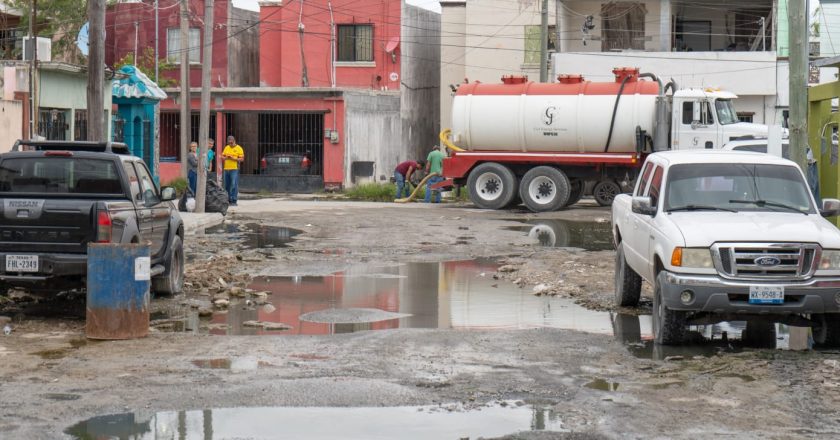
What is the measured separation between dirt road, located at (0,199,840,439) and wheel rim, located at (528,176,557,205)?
15219 mm

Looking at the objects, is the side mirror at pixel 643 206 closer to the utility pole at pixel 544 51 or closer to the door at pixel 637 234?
the door at pixel 637 234

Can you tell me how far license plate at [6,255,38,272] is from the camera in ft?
39.0

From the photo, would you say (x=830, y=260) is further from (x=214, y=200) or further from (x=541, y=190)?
(x=541, y=190)

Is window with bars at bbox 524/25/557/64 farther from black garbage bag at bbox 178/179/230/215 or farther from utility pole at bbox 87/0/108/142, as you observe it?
utility pole at bbox 87/0/108/142

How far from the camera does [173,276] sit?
14352 mm

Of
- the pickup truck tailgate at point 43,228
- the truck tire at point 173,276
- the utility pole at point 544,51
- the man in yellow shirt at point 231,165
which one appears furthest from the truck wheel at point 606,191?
the pickup truck tailgate at point 43,228

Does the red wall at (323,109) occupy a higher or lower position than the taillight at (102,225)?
higher

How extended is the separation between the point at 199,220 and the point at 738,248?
16782mm

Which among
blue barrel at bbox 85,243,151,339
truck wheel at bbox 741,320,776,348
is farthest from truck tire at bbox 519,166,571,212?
blue barrel at bbox 85,243,151,339

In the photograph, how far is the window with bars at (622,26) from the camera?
46312mm

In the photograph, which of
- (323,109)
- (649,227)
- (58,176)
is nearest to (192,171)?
(323,109)

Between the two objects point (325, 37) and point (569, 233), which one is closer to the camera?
point (569, 233)

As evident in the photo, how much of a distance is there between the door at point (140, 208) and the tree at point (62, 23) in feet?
115

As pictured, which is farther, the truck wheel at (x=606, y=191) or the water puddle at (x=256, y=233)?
the truck wheel at (x=606, y=191)
